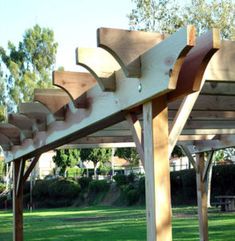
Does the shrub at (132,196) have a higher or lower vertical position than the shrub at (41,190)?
lower

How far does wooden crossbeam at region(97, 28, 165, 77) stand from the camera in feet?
8.79

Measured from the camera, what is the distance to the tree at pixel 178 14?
22469 millimetres

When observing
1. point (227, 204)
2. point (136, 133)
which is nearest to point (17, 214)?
point (136, 133)

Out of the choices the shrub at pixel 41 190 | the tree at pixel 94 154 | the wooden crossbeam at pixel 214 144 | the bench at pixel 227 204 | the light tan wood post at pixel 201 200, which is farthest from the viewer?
the tree at pixel 94 154

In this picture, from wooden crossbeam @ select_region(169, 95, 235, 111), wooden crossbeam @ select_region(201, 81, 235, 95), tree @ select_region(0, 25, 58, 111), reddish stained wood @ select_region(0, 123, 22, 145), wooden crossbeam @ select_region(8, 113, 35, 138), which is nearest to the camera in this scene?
wooden crossbeam @ select_region(201, 81, 235, 95)

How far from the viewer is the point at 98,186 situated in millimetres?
31312

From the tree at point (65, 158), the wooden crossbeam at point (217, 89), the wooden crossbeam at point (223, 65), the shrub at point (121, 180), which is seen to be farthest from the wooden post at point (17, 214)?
the tree at point (65, 158)

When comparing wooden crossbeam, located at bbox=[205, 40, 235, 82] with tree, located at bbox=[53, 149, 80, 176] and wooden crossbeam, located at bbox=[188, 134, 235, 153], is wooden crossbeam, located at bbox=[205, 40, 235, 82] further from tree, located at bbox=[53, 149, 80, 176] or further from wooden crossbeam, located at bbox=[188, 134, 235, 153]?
tree, located at bbox=[53, 149, 80, 176]

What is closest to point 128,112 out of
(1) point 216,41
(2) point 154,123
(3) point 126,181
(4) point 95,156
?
(2) point 154,123

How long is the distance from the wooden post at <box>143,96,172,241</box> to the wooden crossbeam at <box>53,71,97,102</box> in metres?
1.07

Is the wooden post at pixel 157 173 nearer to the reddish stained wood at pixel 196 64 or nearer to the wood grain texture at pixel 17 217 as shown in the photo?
the reddish stained wood at pixel 196 64

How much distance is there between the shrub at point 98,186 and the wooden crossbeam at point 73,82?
2758cm

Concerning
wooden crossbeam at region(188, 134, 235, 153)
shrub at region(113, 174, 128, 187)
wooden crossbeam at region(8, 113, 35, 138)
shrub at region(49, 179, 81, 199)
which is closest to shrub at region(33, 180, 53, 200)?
shrub at region(49, 179, 81, 199)

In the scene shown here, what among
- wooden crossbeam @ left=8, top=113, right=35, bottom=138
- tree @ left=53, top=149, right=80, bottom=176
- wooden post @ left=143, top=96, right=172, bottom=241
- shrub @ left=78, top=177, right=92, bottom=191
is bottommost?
wooden post @ left=143, top=96, right=172, bottom=241
